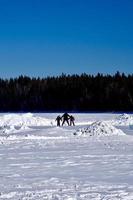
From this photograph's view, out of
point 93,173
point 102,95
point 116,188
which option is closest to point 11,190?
point 116,188

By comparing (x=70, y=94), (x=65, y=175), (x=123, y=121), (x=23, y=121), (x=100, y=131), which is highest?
(x=70, y=94)

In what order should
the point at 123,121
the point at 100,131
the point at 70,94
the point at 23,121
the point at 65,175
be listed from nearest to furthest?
1. the point at 65,175
2. the point at 100,131
3. the point at 123,121
4. the point at 23,121
5. the point at 70,94

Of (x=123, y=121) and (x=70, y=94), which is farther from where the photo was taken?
(x=70, y=94)

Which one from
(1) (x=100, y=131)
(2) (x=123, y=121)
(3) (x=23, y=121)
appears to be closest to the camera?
(1) (x=100, y=131)

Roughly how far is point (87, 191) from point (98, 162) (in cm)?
599

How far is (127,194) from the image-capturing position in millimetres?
10359

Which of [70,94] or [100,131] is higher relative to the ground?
[70,94]

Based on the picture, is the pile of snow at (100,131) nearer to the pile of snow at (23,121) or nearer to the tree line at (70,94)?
the pile of snow at (23,121)

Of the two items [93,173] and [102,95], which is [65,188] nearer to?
[93,173]

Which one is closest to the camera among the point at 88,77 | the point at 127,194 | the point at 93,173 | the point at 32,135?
the point at 127,194

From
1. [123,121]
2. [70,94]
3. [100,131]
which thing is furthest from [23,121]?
[70,94]

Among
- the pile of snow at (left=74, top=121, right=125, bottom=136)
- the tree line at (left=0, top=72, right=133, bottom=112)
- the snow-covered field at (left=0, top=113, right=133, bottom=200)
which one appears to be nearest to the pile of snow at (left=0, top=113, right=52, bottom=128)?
the pile of snow at (left=74, top=121, right=125, bottom=136)

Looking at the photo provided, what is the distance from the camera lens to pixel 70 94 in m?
112

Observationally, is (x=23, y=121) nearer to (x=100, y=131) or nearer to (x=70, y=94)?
(x=100, y=131)
